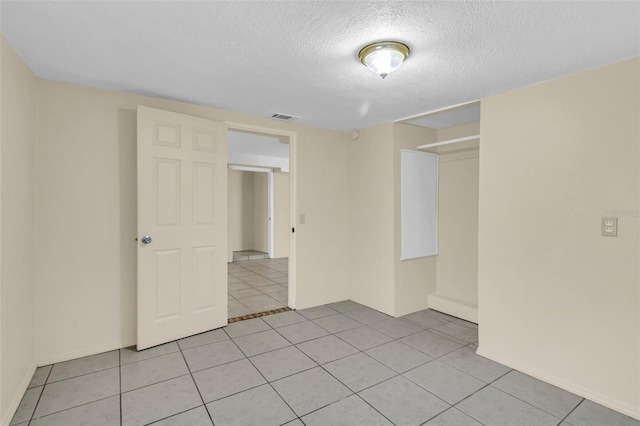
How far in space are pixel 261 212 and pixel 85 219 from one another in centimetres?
523

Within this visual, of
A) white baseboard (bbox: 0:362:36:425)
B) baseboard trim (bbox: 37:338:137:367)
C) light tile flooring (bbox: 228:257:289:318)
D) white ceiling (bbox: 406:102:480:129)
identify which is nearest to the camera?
white baseboard (bbox: 0:362:36:425)

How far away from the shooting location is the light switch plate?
206cm

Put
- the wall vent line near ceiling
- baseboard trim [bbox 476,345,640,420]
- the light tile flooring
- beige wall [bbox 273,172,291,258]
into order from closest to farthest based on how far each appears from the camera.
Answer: baseboard trim [bbox 476,345,640,420]
the wall vent line near ceiling
the light tile flooring
beige wall [bbox 273,172,291,258]

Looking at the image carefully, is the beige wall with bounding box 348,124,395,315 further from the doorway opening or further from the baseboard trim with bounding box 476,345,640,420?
the baseboard trim with bounding box 476,345,640,420

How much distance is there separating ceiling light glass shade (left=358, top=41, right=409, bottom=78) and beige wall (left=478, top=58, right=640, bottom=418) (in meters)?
1.20

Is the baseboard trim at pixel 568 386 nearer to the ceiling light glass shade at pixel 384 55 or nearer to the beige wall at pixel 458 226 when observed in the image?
the beige wall at pixel 458 226

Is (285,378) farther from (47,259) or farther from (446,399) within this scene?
(47,259)

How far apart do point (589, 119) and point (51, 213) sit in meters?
3.92

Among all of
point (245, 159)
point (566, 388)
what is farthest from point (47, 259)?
point (245, 159)

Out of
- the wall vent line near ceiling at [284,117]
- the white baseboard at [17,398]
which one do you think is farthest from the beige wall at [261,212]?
the white baseboard at [17,398]

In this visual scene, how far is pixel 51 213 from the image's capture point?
97.8 inches

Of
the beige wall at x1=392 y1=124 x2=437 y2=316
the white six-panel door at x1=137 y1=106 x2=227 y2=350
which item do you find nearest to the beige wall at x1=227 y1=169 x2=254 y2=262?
the white six-panel door at x1=137 y1=106 x2=227 y2=350

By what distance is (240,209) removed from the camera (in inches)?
312

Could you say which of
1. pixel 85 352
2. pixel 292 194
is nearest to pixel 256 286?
pixel 292 194
